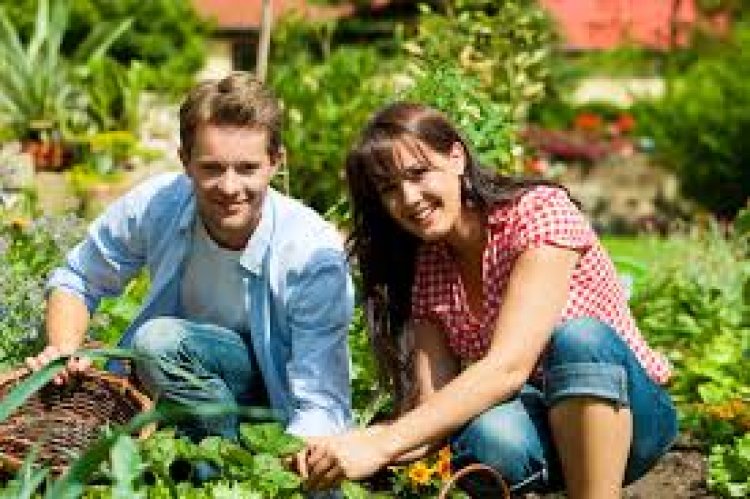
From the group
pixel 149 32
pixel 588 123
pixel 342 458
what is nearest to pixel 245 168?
pixel 342 458

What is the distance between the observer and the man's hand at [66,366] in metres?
3.66

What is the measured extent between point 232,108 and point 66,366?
0.62 meters

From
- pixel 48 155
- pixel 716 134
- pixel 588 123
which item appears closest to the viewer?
pixel 48 155

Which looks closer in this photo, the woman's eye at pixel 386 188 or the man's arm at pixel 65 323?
the woman's eye at pixel 386 188

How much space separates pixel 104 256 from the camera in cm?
403

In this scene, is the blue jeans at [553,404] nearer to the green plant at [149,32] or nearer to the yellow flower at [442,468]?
the yellow flower at [442,468]

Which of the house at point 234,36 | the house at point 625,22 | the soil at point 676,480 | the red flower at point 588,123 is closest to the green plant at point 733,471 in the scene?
the soil at point 676,480

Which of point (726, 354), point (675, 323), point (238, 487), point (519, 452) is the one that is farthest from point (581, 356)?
point (675, 323)

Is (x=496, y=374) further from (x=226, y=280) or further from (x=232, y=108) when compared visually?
(x=226, y=280)

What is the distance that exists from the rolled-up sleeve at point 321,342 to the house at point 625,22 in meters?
19.0

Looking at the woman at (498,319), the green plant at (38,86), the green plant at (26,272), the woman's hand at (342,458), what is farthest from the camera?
the green plant at (38,86)

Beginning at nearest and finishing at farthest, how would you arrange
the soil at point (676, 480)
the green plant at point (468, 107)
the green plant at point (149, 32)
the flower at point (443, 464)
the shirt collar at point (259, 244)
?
1. the shirt collar at point (259, 244)
2. the flower at point (443, 464)
3. the soil at point (676, 480)
4. the green plant at point (468, 107)
5. the green plant at point (149, 32)

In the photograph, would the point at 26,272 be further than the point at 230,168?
Yes

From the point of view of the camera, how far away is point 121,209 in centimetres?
401
